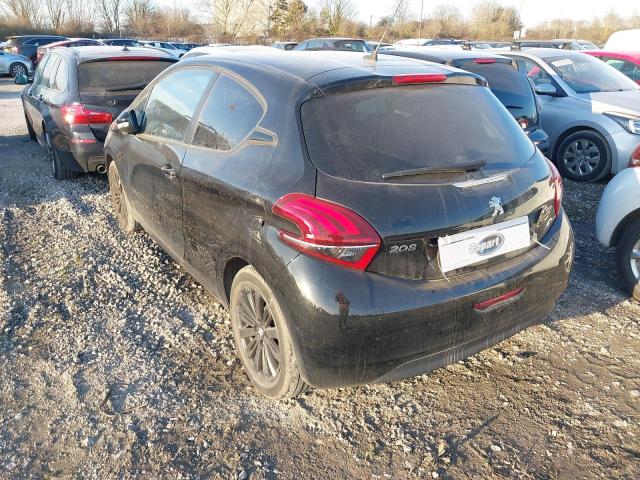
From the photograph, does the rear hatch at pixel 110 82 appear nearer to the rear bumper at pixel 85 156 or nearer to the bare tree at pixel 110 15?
the rear bumper at pixel 85 156

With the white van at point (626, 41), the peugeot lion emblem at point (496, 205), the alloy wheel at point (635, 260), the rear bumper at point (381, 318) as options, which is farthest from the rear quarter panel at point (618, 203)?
the white van at point (626, 41)

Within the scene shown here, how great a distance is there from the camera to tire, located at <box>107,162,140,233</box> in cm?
471

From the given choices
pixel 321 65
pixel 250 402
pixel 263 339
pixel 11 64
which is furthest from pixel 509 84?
pixel 11 64

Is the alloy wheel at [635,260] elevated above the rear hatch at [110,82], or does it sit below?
below

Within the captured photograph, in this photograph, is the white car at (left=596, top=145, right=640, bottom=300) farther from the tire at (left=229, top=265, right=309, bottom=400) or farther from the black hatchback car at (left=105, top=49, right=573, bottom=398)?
the tire at (left=229, top=265, right=309, bottom=400)

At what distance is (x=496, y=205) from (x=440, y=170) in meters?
0.30

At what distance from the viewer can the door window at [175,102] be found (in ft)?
11.1

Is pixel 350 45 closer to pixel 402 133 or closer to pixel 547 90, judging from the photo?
pixel 547 90

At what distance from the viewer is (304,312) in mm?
2264

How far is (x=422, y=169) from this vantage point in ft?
7.92

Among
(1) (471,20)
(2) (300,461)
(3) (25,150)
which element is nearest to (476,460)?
(2) (300,461)

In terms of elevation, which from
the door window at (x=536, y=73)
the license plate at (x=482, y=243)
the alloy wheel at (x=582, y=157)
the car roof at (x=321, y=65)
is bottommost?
the alloy wheel at (x=582, y=157)

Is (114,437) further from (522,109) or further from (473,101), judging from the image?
(522,109)

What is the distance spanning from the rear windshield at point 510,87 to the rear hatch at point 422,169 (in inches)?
149
